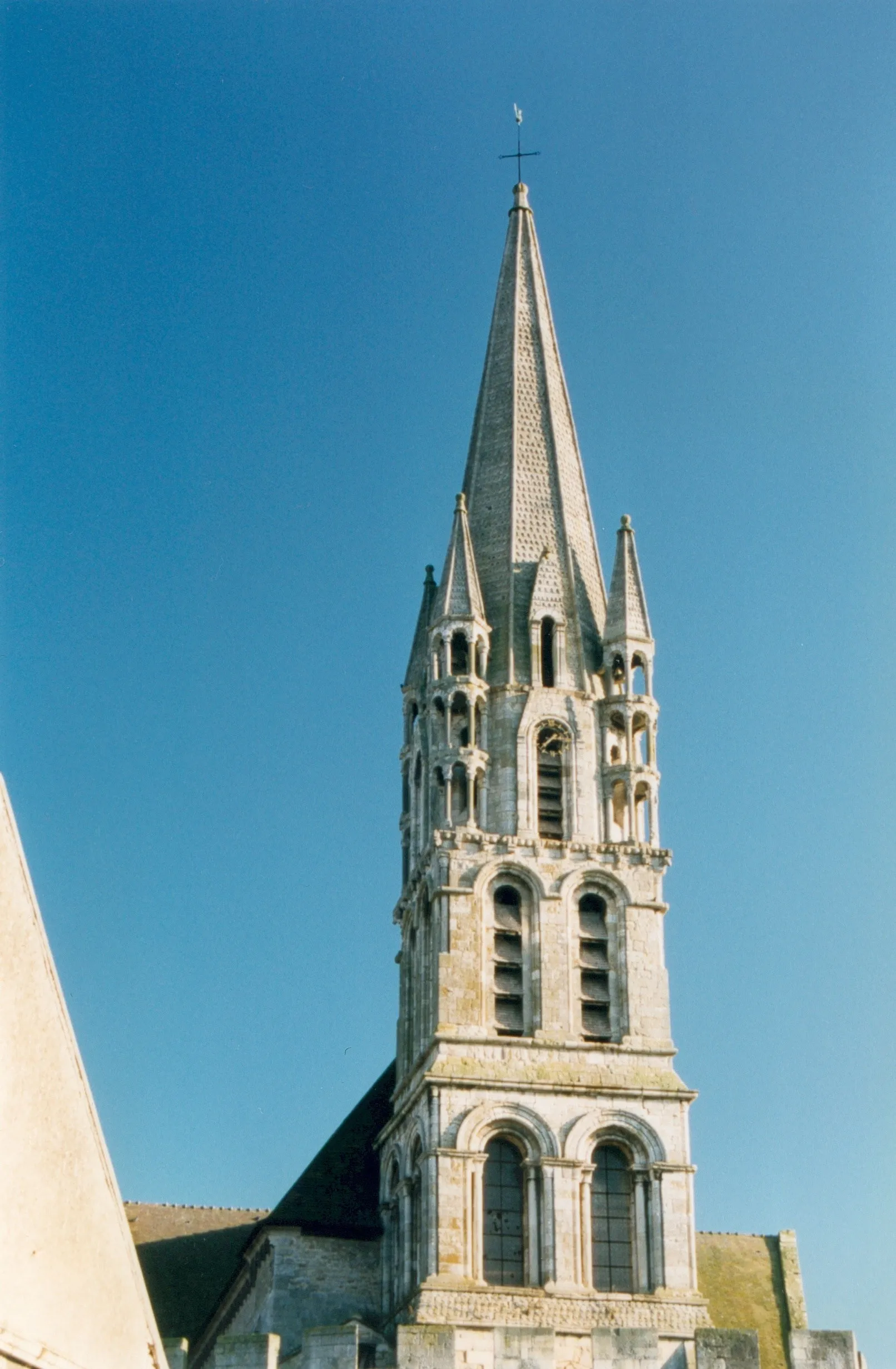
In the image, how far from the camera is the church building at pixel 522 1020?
112 feet

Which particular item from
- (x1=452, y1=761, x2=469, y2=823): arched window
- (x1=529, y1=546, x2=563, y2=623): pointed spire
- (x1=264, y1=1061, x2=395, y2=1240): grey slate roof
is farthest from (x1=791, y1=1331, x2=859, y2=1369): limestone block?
(x1=529, y1=546, x2=563, y2=623): pointed spire

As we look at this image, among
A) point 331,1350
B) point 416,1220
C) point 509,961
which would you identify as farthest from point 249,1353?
point 509,961

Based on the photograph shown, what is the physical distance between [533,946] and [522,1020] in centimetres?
137

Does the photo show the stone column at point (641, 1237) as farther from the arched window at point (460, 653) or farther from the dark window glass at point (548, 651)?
the arched window at point (460, 653)

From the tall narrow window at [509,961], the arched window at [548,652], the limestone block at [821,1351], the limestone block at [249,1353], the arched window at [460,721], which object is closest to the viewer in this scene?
the limestone block at [249,1353]

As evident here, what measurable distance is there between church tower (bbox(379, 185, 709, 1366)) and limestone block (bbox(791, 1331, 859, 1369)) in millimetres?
6282

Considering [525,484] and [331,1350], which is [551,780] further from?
[331,1350]

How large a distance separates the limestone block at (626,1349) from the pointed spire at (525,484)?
15802mm

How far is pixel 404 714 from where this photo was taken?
1650 inches

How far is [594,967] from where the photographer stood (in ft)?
122

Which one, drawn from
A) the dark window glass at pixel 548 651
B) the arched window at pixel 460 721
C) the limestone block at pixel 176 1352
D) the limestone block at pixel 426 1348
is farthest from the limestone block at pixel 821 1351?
the dark window glass at pixel 548 651

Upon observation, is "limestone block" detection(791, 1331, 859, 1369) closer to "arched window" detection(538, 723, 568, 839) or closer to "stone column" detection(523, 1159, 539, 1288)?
"stone column" detection(523, 1159, 539, 1288)

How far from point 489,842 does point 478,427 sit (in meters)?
11.0

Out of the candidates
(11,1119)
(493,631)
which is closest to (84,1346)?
(11,1119)
